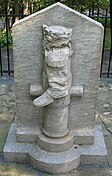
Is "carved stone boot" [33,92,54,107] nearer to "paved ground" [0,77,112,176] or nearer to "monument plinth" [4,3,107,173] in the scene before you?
"monument plinth" [4,3,107,173]

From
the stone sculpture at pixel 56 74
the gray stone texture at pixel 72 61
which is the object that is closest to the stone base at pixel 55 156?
the gray stone texture at pixel 72 61

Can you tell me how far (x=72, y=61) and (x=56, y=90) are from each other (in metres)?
0.36

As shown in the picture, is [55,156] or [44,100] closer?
[44,100]

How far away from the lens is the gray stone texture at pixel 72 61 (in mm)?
2609

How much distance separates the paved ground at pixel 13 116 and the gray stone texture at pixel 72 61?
366 mm

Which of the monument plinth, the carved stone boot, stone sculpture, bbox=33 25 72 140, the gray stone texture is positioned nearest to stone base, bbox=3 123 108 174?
the monument plinth

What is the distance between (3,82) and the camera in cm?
513

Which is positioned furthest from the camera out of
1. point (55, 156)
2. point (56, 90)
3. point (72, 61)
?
point (55, 156)

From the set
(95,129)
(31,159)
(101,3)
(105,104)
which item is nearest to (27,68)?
(31,159)

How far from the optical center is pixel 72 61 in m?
2.77

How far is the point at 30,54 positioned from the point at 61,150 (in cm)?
109

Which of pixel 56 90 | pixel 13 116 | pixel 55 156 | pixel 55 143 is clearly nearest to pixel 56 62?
pixel 56 90

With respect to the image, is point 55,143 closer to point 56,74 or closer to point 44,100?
point 44,100

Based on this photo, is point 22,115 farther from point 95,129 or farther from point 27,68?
point 95,129
